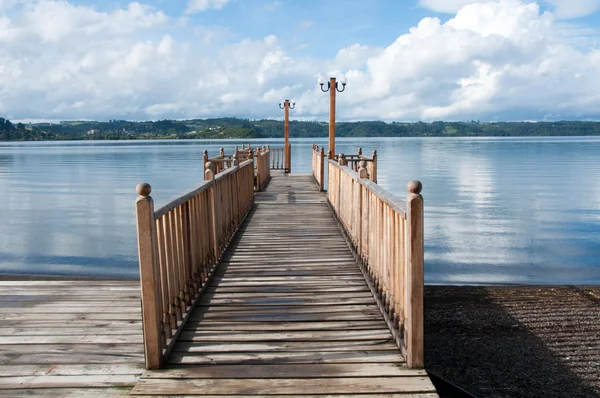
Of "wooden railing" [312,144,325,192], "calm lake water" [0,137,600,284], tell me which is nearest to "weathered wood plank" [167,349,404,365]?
"calm lake water" [0,137,600,284]

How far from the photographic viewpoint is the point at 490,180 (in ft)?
133

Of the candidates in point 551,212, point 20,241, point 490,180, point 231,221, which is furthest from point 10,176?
point 231,221

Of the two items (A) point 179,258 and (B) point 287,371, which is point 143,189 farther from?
(B) point 287,371

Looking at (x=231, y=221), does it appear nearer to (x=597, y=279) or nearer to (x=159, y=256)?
(x=159, y=256)

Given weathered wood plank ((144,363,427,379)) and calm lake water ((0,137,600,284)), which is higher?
weathered wood plank ((144,363,427,379))

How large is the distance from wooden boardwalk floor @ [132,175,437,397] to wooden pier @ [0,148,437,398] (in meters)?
0.01

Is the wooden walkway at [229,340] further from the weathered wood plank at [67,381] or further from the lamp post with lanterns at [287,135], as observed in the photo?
the lamp post with lanterns at [287,135]

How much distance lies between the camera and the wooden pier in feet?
11.8

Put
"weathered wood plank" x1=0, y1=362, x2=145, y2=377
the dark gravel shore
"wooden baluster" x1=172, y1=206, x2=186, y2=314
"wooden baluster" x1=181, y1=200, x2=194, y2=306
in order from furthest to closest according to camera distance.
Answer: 1. the dark gravel shore
2. "wooden baluster" x1=181, y1=200, x2=194, y2=306
3. "wooden baluster" x1=172, y1=206, x2=186, y2=314
4. "weathered wood plank" x1=0, y1=362, x2=145, y2=377

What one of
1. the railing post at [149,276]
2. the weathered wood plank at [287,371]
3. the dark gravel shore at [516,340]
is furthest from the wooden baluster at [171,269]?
the dark gravel shore at [516,340]

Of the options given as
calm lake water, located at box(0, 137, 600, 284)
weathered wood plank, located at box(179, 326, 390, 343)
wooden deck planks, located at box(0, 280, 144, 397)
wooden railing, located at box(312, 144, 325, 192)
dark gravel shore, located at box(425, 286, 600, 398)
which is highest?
wooden railing, located at box(312, 144, 325, 192)

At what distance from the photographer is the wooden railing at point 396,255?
12.1ft

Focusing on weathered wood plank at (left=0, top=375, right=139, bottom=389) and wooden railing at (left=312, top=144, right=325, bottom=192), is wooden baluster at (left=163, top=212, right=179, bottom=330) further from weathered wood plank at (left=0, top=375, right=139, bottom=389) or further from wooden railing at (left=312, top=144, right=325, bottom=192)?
wooden railing at (left=312, top=144, right=325, bottom=192)

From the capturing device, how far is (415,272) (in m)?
3.69
